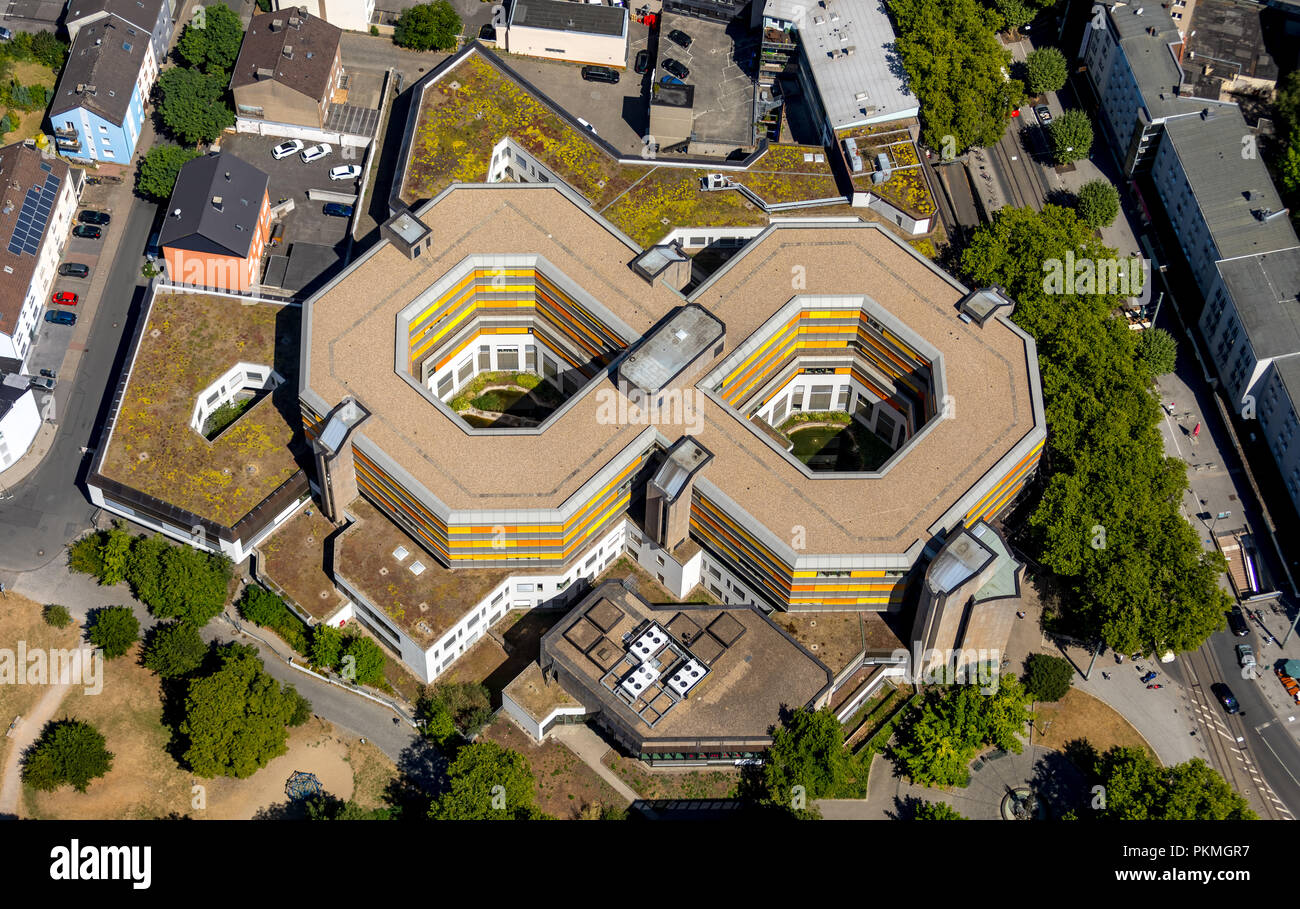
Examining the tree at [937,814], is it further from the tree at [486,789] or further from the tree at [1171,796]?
the tree at [486,789]

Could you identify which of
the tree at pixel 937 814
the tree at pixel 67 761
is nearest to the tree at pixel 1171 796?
the tree at pixel 937 814

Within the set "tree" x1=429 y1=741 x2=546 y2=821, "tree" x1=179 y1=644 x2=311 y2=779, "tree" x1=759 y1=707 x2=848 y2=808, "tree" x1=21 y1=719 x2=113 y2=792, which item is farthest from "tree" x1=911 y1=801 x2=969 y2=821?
"tree" x1=21 y1=719 x2=113 y2=792

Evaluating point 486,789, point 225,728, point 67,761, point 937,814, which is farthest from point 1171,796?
point 67,761

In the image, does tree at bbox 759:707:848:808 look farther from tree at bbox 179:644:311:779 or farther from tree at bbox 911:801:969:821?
tree at bbox 179:644:311:779

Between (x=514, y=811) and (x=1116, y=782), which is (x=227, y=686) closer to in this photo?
(x=514, y=811)
